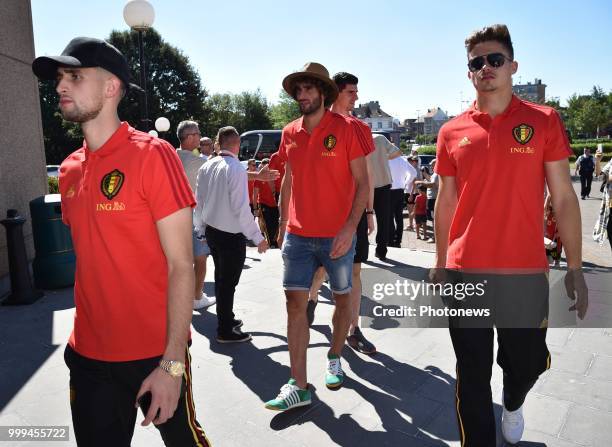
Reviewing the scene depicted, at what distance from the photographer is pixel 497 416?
3201 mm

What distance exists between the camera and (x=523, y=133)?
244cm

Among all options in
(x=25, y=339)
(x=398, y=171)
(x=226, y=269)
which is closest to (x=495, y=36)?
(x=226, y=269)

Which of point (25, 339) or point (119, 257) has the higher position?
point (119, 257)

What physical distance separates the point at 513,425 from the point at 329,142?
214cm

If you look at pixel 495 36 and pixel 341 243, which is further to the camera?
pixel 341 243

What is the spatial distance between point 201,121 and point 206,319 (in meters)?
39.1

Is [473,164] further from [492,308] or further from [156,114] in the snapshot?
[156,114]

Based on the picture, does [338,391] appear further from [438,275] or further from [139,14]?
[139,14]

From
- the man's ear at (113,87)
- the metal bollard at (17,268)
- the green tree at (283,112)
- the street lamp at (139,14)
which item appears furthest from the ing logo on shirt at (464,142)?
the green tree at (283,112)

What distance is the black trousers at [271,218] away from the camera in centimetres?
973

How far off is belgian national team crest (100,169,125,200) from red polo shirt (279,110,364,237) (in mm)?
1759

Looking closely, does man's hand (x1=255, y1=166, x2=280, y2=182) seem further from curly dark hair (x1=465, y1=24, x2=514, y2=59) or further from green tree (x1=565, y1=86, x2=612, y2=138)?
green tree (x1=565, y1=86, x2=612, y2=138)

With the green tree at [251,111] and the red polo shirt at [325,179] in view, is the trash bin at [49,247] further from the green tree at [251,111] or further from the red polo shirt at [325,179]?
the green tree at [251,111]

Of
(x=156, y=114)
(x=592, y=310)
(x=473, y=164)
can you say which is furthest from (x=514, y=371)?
(x=156, y=114)
